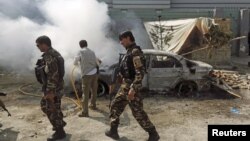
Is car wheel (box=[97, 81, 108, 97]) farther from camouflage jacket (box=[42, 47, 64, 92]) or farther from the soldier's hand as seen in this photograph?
the soldier's hand

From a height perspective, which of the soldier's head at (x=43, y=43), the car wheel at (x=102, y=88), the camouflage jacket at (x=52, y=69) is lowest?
the car wheel at (x=102, y=88)

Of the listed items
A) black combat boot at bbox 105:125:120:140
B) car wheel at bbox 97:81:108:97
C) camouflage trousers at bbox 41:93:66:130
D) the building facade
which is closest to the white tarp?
the building facade

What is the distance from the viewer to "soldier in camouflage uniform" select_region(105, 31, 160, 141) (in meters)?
6.21

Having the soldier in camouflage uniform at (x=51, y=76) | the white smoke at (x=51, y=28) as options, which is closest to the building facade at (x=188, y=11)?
the white smoke at (x=51, y=28)

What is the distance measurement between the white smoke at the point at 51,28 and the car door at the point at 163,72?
2388mm

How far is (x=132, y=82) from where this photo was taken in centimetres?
649

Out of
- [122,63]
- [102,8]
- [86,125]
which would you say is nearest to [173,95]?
[86,125]

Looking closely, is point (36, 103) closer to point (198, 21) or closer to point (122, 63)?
point (122, 63)

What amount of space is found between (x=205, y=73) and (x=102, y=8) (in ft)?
19.9

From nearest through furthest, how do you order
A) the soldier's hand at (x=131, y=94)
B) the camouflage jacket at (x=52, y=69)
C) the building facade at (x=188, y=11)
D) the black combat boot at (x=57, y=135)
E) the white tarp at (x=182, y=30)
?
the soldier's hand at (x=131, y=94)
the camouflage jacket at (x=52, y=69)
the black combat boot at (x=57, y=135)
the white tarp at (x=182, y=30)
the building facade at (x=188, y=11)

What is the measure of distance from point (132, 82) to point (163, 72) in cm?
402

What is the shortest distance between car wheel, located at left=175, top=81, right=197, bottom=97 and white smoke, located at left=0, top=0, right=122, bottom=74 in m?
2.91

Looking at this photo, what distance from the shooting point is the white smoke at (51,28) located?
42.7 feet

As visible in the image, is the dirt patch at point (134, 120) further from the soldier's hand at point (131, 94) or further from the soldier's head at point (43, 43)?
the soldier's head at point (43, 43)
